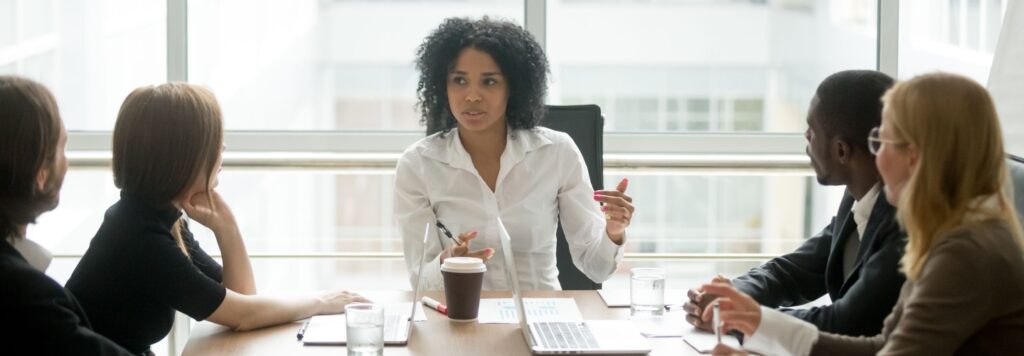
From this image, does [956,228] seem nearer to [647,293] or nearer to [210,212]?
[647,293]

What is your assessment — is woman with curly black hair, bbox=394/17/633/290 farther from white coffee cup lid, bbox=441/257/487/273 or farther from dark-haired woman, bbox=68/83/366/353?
dark-haired woman, bbox=68/83/366/353

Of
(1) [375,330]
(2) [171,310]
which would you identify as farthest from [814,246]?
(2) [171,310]

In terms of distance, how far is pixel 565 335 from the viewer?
2.21 meters

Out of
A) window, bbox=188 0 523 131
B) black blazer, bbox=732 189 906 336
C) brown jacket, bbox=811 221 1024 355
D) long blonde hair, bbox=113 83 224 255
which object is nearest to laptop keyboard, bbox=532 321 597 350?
black blazer, bbox=732 189 906 336

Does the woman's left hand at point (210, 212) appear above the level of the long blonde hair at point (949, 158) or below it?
below

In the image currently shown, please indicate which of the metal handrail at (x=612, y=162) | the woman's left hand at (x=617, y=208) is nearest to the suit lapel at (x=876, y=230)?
the woman's left hand at (x=617, y=208)

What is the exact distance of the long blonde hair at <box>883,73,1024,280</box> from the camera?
6.03 feet

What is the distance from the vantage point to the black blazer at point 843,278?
7.20 feet

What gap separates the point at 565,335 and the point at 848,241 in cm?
68

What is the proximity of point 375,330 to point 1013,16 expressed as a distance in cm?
258

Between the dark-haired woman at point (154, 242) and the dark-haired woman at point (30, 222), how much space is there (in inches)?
7.6

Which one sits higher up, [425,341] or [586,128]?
[586,128]

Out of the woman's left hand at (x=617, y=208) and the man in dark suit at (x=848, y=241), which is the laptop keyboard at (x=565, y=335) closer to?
the man in dark suit at (x=848, y=241)

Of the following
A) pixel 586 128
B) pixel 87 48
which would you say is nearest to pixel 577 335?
pixel 586 128
